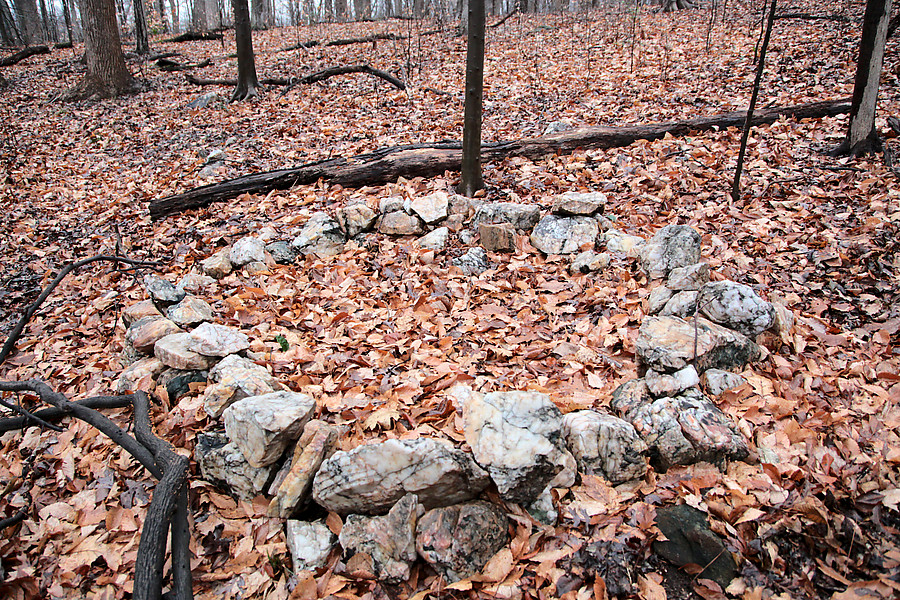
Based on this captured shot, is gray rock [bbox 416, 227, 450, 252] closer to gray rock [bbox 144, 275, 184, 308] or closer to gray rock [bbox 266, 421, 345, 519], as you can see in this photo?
gray rock [bbox 144, 275, 184, 308]

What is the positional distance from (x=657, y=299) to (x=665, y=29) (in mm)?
12301

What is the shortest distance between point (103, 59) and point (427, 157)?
9793mm

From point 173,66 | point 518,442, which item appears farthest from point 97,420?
point 173,66

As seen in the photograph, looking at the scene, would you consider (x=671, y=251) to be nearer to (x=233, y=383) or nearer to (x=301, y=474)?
(x=301, y=474)

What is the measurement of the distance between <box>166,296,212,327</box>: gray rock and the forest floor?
0.57 feet

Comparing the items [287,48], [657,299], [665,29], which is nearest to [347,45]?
[287,48]

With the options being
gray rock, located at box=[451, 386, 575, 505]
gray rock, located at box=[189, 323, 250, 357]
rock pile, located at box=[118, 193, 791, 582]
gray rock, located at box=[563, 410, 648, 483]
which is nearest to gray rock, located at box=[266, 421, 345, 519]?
rock pile, located at box=[118, 193, 791, 582]

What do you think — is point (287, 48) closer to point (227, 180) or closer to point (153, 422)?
point (227, 180)

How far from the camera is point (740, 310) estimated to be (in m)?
3.14

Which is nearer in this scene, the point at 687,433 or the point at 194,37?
the point at 687,433

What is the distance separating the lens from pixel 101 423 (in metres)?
2.61

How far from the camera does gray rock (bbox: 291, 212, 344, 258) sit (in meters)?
5.07

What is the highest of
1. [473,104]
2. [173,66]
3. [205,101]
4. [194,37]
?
[194,37]

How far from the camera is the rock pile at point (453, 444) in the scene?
2225 mm
